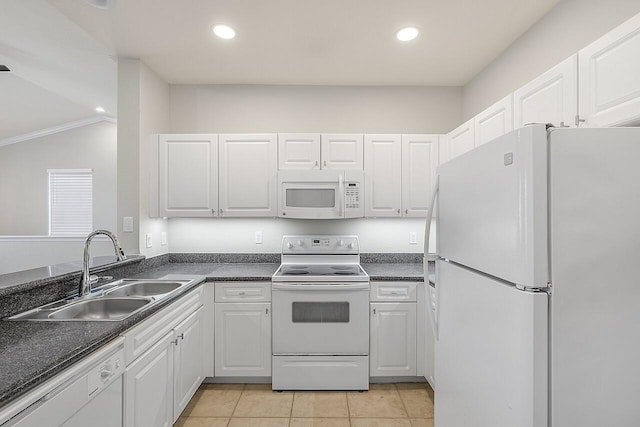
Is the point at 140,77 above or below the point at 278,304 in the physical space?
above

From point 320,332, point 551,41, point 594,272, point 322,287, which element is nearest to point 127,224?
point 322,287

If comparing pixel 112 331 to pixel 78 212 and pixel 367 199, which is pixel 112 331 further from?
pixel 78 212

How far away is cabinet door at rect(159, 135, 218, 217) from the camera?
2.78m

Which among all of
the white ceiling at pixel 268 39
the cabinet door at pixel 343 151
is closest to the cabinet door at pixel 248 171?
the cabinet door at pixel 343 151

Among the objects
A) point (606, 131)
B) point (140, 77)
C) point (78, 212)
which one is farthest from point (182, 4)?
point (78, 212)

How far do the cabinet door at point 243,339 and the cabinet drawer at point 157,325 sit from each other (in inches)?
11.2

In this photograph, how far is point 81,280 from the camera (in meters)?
1.87

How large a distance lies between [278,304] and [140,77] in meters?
2.15

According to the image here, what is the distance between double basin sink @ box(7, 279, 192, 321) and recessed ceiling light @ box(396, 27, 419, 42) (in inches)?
88.5

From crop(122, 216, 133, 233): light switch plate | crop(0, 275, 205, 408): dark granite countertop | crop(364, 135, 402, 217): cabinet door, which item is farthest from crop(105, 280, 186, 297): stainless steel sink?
crop(364, 135, 402, 217): cabinet door

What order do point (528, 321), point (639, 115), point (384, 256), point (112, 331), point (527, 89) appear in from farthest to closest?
point (384, 256), point (527, 89), point (112, 331), point (639, 115), point (528, 321)

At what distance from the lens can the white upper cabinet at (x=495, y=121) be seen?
194 cm

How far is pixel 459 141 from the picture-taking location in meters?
2.57

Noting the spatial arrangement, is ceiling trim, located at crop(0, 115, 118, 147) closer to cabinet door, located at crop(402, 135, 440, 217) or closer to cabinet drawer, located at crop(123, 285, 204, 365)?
cabinet drawer, located at crop(123, 285, 204, 365)
